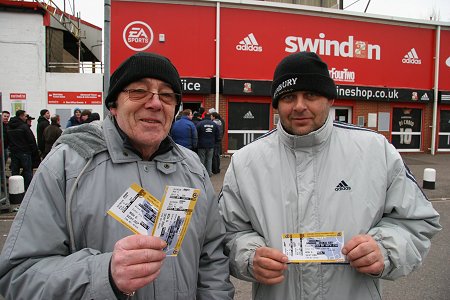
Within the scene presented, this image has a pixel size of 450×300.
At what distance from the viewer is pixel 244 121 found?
1485 centimetres

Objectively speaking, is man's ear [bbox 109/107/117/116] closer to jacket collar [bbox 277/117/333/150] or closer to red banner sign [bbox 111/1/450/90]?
jacket collar [bbox 277/117/333/150]

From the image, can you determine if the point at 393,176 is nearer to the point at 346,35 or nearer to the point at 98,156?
the point at 98,156

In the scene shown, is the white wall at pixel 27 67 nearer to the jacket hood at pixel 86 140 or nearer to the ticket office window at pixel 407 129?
the jacket hood at pixel 86 140

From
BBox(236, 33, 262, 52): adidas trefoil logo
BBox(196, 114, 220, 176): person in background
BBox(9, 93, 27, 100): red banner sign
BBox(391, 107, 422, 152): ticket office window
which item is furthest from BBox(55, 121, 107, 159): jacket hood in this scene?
BBox(391, 107, 422, 152): ticket office window

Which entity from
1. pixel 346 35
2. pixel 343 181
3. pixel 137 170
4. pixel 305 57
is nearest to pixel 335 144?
pixel 343 181

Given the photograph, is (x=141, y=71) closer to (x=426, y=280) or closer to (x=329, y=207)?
(x=329, y=207)

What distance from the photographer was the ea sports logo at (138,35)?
1369 centimetres

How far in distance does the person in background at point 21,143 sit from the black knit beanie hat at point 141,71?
766cm

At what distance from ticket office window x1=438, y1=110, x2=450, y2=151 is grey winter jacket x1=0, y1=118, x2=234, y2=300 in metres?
18.6

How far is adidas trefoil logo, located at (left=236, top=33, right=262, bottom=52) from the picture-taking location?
14617 millimetres

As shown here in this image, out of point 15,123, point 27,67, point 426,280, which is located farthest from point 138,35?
point 426,280

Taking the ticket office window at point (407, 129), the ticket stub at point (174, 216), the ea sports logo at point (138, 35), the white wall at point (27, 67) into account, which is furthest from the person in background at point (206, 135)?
the ticket office window at point (407, 129)

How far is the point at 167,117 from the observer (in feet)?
5.82

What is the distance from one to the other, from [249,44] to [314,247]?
13.8m
